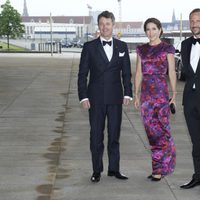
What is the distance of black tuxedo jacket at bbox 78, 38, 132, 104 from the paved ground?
105 centimetres

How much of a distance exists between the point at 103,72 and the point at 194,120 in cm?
119

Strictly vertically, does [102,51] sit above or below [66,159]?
above

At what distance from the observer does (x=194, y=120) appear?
5.22m

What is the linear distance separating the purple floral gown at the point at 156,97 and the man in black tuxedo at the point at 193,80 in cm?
22

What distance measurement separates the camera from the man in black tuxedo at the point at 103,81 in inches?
212

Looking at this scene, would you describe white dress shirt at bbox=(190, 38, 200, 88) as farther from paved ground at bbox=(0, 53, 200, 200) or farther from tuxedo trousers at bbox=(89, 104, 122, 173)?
paved ground at bbox=(0, 53, 200, 200)

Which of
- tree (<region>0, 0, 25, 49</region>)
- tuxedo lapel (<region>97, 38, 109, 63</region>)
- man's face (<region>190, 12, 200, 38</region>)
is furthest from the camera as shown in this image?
tree (<region>0, 0, 25, 49</region>)

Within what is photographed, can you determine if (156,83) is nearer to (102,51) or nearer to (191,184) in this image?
(102,51)

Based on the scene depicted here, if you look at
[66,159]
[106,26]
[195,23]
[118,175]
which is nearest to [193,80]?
[195,23]

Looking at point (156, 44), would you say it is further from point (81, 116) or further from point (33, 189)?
point (81, 116)

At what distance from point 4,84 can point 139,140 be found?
10.8 meters

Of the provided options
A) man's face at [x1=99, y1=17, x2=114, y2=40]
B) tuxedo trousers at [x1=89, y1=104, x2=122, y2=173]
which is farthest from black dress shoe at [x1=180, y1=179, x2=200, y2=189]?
man's face at [x1=99, y1=17, x2=114, y2=40]

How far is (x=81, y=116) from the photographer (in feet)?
34.6

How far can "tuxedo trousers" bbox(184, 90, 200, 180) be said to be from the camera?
5.11 meters
